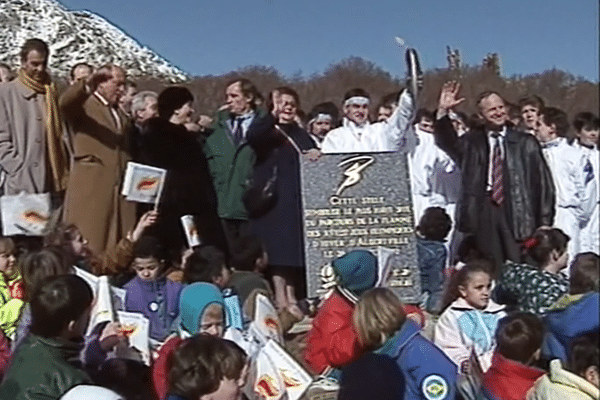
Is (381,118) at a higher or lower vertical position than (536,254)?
higher

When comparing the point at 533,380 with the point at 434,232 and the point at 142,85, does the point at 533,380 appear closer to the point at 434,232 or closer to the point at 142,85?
the point at 434,232

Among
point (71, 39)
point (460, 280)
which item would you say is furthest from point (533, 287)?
point (71, 39)

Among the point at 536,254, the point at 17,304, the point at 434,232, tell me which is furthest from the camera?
the point at 434,232

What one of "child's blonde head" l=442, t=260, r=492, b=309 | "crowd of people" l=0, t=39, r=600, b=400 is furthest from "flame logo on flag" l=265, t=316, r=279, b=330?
"child's blonde head" l=442, t=260, r=492, b=309

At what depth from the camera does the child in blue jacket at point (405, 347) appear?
3873mm

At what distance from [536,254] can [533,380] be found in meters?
1.68

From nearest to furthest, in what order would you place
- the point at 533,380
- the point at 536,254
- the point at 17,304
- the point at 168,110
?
the point at 533,380 < the point at 17,304 < the point at 536,254 < the point at 168,110

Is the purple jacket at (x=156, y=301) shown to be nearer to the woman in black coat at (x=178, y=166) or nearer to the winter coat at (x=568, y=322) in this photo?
the woman in black coat at (x=178, y=166)

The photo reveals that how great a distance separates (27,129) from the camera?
6156 millimetres

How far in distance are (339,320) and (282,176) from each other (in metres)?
2.30

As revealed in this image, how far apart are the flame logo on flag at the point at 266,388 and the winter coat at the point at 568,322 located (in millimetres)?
960

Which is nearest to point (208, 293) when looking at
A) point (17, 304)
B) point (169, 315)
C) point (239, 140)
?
point (169, 315)

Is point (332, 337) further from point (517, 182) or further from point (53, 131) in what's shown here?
point (517, 182)

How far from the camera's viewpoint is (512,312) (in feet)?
15.4
